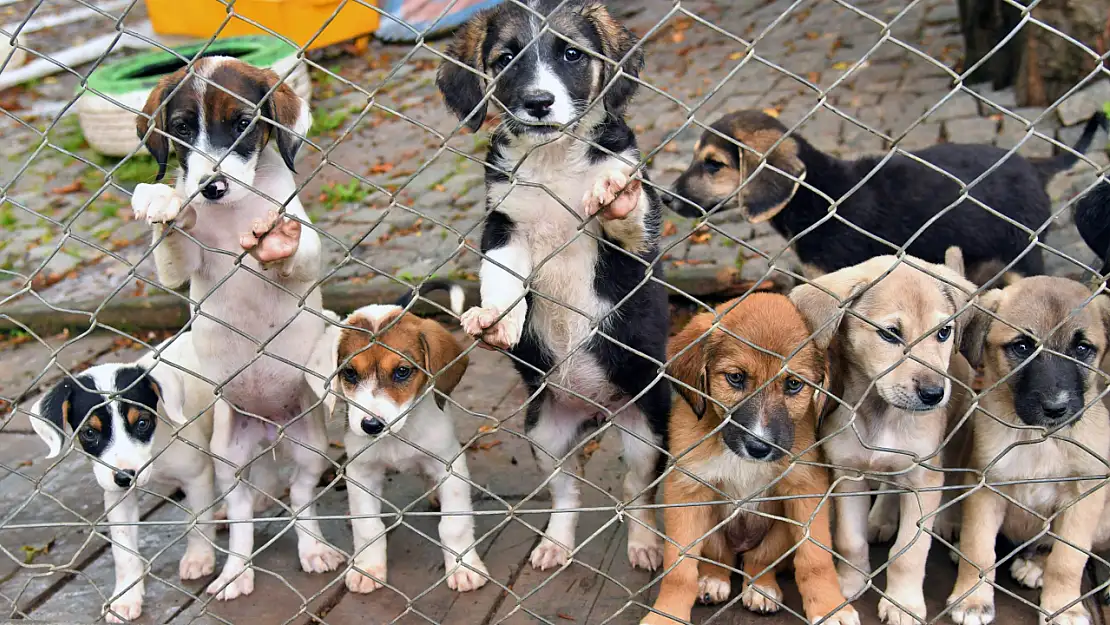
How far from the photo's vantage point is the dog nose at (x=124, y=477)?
158 inches

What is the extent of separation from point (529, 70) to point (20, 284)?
213 inches

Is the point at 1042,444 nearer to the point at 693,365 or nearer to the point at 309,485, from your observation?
the point at 693,365

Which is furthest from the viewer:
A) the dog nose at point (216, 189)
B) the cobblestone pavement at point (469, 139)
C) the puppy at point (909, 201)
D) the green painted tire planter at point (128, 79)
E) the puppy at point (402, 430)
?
the green painted tire planter at point (128, 79)

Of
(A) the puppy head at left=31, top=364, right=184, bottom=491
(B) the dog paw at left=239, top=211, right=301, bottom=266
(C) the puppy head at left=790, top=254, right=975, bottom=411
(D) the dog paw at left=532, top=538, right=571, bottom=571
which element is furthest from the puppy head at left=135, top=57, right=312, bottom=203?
(C) the puppy head at left=790, top=254, right=975, bottom=411

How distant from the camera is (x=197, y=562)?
4457 millimetres

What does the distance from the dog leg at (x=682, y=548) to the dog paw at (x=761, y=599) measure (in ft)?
0.64

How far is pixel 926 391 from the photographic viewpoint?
356 centimetres

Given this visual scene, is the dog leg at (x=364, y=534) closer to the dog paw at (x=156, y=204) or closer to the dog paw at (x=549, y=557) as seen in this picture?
the dog paw at (x=549, y=557)

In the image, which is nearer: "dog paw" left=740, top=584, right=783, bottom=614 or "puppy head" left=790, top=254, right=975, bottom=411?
"puppy head" left=790, top=254, right=975, bottom=411

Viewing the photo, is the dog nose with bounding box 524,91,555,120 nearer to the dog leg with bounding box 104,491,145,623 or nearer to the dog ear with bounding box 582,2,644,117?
the dog ear with bounding box 582,2,644,117

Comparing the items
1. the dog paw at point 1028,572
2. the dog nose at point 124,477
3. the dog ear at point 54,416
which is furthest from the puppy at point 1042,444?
the dog ear at point 54,416

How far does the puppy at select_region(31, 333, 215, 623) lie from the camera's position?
4.07 meters

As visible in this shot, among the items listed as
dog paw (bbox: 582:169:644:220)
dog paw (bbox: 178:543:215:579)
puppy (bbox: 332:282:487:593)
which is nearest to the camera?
dog paw (bbox: 582:169:644:220)

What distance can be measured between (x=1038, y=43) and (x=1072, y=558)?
6007mm
